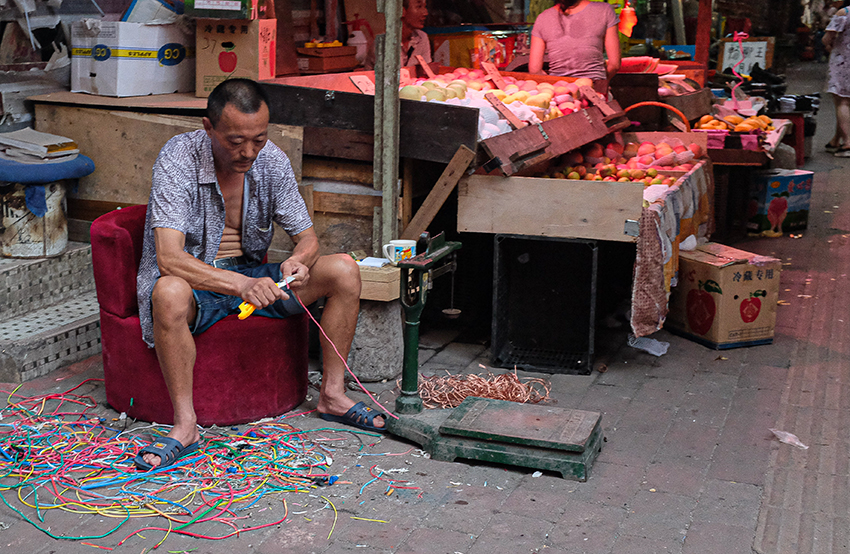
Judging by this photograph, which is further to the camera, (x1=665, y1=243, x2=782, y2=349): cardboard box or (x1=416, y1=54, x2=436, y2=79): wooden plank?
(x1=416, y1=54, x2=436, y2=79): wooden plank

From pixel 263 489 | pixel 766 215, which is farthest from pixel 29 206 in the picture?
pixel 766 215

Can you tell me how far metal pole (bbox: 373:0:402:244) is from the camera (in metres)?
4.34

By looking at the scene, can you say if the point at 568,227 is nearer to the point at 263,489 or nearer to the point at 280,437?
the point at 280,437

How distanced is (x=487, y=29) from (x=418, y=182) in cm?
387

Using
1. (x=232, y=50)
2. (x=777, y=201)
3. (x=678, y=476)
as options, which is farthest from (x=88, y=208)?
(x=777, y=201)

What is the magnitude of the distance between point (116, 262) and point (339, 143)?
1.40 meters

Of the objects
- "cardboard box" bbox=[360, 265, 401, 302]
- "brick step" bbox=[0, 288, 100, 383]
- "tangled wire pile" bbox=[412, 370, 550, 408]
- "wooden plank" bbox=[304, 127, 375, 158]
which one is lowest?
"tangled wire pile" bbox=[412, 370, 550, 408]

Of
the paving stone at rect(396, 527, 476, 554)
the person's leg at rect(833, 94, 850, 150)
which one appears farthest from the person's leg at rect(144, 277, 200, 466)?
the person's leg at rect(833, 94, 850, 150)

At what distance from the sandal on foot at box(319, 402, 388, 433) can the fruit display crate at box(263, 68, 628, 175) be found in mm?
1350

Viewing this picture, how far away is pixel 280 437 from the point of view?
3.78 m

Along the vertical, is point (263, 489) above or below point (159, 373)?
below

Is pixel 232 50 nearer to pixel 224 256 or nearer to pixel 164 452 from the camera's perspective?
pixel 224 256

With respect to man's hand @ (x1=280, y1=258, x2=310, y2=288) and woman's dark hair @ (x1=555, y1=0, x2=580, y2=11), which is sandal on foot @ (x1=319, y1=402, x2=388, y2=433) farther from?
woman's dark hair @ (x1=555, y1=0, x2=580, y2=11)

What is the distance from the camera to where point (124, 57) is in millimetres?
5262
